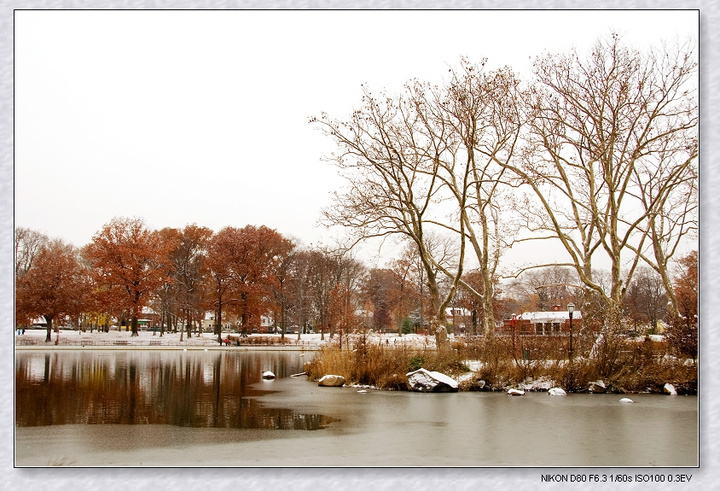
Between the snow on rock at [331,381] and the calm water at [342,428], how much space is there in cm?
162

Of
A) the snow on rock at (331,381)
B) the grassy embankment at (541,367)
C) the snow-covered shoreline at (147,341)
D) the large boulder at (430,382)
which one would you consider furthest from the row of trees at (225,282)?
the snow on rock at (331,381)

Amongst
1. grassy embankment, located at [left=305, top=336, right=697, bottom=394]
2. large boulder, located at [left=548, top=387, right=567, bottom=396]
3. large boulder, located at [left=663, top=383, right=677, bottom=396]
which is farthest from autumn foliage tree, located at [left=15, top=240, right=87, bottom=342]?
large boulder, located at [left=663, top=383, right=677, bottom=396]

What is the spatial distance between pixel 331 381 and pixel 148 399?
16.1ft

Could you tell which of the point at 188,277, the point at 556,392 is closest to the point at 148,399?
the point at 556,392

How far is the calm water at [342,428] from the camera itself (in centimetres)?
723

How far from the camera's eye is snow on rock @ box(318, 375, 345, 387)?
15414 millimetres

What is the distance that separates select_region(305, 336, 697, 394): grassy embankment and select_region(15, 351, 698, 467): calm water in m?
0.77

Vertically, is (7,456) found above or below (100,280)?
below

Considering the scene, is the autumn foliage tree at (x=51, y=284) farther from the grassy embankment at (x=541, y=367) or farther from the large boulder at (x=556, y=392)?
the large boulder at (x=556, y=392)

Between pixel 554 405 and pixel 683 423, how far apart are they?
2495mm

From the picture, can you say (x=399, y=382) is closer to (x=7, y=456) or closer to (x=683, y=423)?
(x=683, y=423)

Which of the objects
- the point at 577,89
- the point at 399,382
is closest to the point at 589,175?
the point at 577,89

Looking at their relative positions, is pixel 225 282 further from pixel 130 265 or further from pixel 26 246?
pixel 26 246

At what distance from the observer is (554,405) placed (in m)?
11.3
